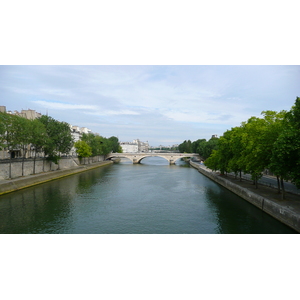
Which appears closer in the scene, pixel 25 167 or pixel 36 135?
pixel 36 135

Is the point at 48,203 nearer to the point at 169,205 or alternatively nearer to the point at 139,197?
the point at 139,197

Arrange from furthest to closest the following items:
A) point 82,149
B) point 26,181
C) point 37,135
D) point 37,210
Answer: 1. point 82,149
2. point 37,135
3. point 26,181
4. point 37,210

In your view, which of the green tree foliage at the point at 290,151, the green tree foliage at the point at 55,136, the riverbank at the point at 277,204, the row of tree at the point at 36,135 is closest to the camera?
the green tree foliage at the point at 290,151

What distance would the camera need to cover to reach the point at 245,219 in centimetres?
1652

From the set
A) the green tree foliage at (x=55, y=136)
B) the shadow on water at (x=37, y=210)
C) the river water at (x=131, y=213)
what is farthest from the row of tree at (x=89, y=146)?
the river water at (x=131, y=213)

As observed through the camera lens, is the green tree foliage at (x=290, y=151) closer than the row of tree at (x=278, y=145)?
Yes

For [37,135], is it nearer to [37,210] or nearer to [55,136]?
[55,136]

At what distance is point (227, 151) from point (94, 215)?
18373 mm

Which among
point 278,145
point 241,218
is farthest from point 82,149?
point 278,145

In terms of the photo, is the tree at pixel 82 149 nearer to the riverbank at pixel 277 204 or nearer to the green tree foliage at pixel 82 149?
the green tree foliage at pixel 82 149

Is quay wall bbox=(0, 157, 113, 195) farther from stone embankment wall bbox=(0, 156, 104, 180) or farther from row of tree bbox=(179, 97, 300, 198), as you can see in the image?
row of tree bbox=(179, 97, 300, 198)

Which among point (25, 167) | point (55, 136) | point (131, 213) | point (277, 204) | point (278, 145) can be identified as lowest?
point (131, 213)

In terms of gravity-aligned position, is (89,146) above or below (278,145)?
below

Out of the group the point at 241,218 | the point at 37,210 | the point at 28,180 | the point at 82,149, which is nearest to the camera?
the point at 241,218
